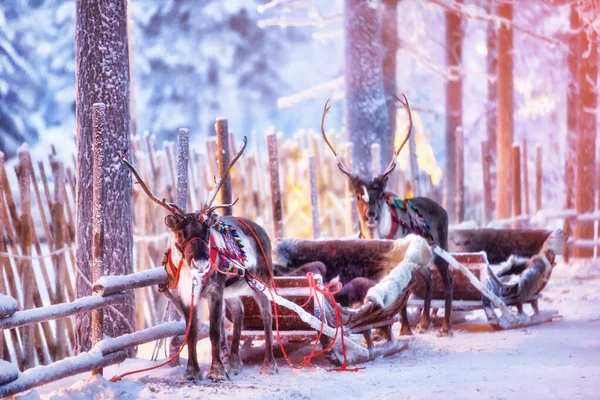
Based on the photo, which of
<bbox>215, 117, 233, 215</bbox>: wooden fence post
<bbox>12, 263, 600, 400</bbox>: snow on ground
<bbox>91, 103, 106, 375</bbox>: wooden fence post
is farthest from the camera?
<bbox>215, 117, 233, 215</bbox>: wooden fence post

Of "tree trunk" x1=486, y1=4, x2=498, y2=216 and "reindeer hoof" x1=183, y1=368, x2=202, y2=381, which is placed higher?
"tree trunk" x1=486, y1=4, x2=498, y2=216

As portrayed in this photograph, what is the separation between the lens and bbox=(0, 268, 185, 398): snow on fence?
5.63m

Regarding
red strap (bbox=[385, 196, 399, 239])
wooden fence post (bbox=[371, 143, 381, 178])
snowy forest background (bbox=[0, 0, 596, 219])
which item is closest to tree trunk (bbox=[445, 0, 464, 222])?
snowy forest background (bbox=[0, 0, 596, 219])

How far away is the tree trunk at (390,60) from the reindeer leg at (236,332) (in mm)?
7597

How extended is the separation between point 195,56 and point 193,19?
1154 mm

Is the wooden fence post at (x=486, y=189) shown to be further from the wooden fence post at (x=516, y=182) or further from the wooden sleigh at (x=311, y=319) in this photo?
the wooden sleigh at (x=311, y=319)

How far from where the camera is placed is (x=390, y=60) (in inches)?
604

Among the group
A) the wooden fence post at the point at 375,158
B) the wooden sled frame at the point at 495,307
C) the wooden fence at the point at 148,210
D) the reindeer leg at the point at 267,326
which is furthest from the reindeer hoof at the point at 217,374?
the wooden fence post at the point at 375,158

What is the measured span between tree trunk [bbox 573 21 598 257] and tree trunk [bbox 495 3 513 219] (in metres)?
1.41

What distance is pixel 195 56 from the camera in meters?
28.5

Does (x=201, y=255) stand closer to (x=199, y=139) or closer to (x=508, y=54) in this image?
(x=508, y=54)

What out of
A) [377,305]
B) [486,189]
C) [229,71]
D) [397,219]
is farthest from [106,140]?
[229,71]

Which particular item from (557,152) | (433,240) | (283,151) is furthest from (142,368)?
(557,152)

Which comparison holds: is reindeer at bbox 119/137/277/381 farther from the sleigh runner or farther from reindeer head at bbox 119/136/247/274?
the sleigh runner
